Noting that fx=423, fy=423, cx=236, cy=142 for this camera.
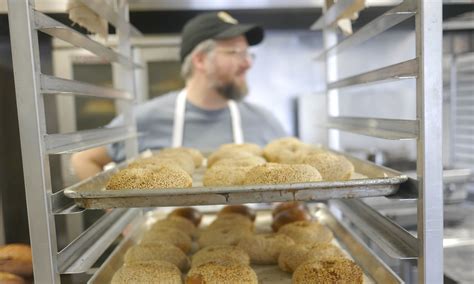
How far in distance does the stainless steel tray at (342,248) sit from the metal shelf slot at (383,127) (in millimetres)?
375

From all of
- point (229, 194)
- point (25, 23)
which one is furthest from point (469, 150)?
point (25, 23)

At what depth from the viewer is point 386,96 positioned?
9.27ft

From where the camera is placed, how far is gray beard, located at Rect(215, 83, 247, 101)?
2.79 metres

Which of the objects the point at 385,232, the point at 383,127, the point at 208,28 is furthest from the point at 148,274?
the point at 208,28

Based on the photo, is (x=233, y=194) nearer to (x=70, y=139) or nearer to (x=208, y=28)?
(x=70, y=139)

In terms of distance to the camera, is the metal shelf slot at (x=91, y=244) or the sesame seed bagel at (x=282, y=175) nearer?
the metal shelf slot at (x=91, y=244)

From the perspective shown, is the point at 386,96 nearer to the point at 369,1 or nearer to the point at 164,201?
the point at 369,1

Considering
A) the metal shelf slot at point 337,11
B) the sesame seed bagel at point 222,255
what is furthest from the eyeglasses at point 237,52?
the sesame seed bagel at point 222,255

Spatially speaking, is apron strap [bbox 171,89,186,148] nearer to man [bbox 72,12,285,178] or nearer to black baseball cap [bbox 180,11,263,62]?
man [bbox 72,12,285,178]

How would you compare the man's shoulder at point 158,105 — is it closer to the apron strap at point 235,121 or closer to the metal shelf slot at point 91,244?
the apron strap at point 235,121

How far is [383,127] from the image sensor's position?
1.13 metres

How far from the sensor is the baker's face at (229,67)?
265 centimetres

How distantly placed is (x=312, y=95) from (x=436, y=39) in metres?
1.99

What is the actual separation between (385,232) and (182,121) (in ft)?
6.09
